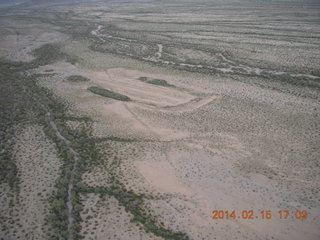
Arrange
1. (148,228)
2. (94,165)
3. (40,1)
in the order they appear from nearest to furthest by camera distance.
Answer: (148,228)
(94,165)
(40,1)

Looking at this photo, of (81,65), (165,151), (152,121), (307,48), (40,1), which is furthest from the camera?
(40,1)

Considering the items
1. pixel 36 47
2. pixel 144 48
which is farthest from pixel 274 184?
pixel 36 47

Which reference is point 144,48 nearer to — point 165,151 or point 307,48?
point 307,48

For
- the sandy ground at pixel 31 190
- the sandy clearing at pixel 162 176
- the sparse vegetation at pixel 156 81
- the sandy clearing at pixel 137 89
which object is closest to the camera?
the sandy ground at pixel 31 190
